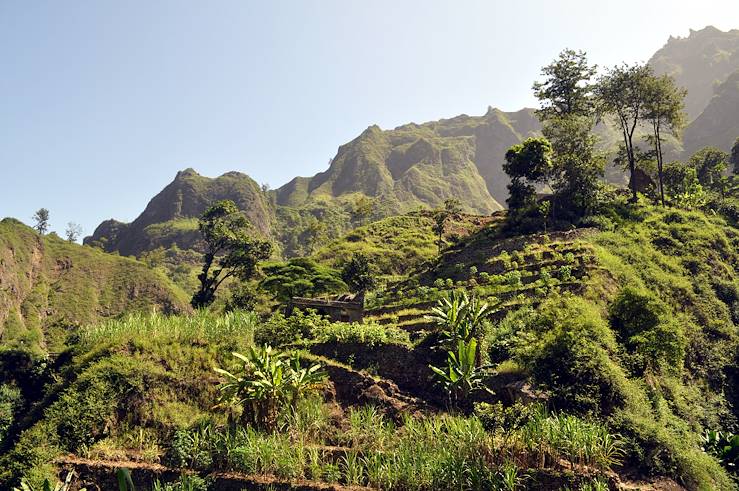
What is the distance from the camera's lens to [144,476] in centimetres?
1502

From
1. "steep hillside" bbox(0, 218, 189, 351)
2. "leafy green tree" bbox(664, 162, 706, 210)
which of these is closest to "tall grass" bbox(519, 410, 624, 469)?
"leafy green tree" bbox(664, 162, 706, 210)

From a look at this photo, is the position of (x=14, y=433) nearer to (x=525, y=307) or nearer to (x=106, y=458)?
(x=106, y=458)

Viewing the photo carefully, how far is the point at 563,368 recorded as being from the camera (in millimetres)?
16719

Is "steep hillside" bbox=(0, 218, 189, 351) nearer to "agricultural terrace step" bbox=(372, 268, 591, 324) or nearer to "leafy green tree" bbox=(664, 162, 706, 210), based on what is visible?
"agricultural terrace step" bbox=(372, 268, 591, 324)

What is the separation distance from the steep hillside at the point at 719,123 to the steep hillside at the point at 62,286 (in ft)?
588

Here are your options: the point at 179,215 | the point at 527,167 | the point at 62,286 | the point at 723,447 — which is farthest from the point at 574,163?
the point at 179,215

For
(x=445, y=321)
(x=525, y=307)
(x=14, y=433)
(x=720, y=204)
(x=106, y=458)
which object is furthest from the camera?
(x=720, y=204)

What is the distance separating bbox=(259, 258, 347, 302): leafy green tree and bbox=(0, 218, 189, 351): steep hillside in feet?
188

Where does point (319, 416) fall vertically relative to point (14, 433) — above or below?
below

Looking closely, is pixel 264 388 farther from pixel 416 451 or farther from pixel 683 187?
pixel 683 187

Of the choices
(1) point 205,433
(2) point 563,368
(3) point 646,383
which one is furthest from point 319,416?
(3) point 646,383

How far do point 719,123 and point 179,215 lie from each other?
203214mm

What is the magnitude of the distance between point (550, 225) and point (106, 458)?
3542 cm

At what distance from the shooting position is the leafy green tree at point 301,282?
1292 inches
